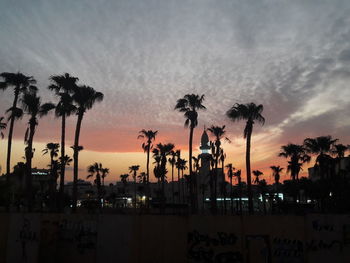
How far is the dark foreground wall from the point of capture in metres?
13.9

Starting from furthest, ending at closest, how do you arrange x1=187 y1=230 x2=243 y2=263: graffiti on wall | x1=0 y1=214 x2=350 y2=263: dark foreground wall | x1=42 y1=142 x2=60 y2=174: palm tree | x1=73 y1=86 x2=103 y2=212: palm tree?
1. x1=42 y1=142 x2=60 y2=174: palm tree
2. x1=73 y1=86 x2=103 y2=212: palm tree
3. x1=187 y1=230 x2=243 y2=263: graffiti on wall
4. x1=0 y1=214 x2=350 y2=263: dark foreground wall

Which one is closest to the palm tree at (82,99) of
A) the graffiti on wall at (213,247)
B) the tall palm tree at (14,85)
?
the tall palm tree at (14,85)

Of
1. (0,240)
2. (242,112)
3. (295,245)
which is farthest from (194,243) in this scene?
(242,112)

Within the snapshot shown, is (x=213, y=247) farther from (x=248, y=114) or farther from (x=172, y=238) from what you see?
(x=248, y=114)

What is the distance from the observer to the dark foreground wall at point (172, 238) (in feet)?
45.6

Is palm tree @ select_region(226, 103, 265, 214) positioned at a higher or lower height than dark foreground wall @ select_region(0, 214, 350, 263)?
higher

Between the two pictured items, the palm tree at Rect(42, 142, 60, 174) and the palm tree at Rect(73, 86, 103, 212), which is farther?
the palm tree at Rect(42, 142, 60, 174)

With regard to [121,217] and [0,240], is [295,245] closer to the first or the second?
[121,217]

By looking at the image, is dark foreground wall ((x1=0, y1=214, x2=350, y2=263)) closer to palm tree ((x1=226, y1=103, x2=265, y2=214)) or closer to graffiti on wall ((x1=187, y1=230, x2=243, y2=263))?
graffiti on wall ((x1=187, y1=230, x2=243, y2=263))

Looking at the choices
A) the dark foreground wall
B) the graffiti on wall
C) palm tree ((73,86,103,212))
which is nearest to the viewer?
the dark foreground wall

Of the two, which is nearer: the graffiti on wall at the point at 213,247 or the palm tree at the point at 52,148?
the graffiti on wall at the point at 213,247

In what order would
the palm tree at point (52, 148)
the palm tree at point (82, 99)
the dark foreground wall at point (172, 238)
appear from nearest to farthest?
the dark foreground wall at point (172, 238)
the palm tree at point (82, 99)
the palm tree at point (52, 148)

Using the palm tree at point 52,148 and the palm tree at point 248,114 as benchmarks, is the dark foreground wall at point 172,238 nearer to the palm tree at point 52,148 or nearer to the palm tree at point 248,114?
the palm tree at point 248,114

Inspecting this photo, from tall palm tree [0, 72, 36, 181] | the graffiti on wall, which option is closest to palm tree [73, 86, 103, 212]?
tall palm tree [0, 72, 36, 181]
